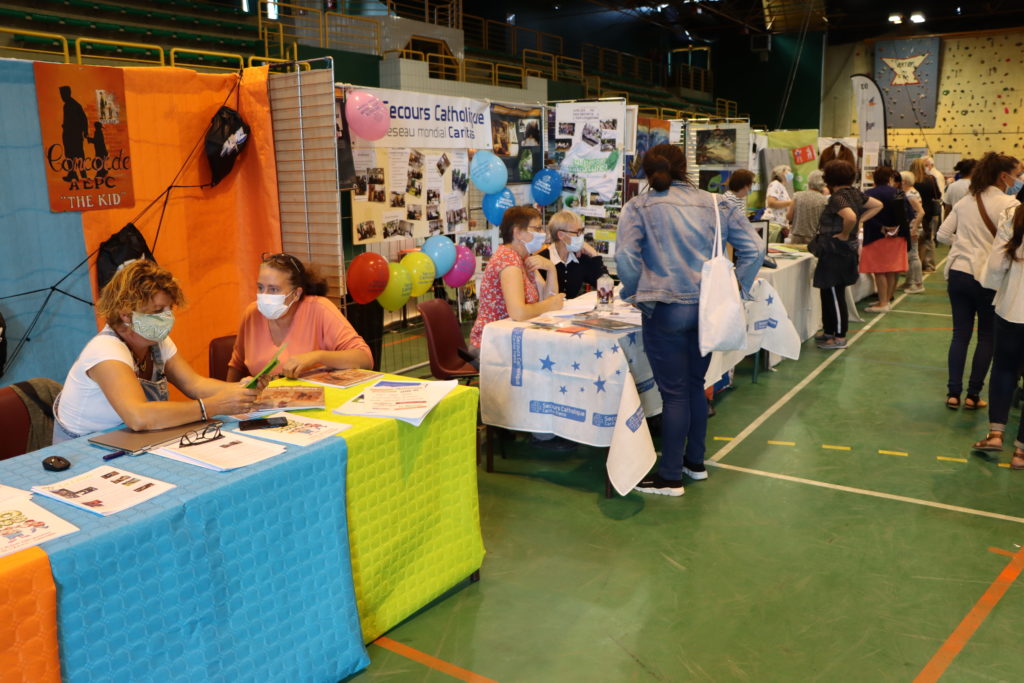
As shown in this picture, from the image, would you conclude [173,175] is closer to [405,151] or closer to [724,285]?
[405,151]

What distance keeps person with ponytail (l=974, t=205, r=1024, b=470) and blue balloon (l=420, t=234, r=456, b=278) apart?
336cm

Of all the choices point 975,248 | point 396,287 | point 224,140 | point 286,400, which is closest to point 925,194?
point 975,248

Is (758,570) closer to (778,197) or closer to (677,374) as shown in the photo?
(677,374)

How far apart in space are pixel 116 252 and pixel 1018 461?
464cm

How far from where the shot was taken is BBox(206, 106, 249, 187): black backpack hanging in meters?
4.43

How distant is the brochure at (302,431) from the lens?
2.24 meters

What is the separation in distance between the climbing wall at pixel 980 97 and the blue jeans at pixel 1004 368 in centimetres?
1684

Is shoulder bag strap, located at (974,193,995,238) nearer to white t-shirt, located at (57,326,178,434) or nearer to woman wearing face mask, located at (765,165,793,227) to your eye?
white t-shirt, located at (57,326,178,434)

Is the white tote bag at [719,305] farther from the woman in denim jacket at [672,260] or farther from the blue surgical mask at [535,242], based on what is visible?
the blue surgical mask at [535,242]

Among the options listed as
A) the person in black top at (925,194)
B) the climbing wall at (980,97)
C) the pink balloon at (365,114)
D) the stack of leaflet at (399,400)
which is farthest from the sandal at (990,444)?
the climbing wall at (980,97)

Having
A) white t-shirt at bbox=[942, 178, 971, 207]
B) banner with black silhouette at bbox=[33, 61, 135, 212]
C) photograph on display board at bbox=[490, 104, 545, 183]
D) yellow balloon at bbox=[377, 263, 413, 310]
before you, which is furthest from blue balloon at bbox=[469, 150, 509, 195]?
white t-shirt at bbox=[942, 178, 971, 207]

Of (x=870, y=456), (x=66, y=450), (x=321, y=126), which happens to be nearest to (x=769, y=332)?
(x=870, y=456)

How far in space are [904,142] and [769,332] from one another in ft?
55.5

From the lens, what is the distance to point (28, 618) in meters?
1.55
